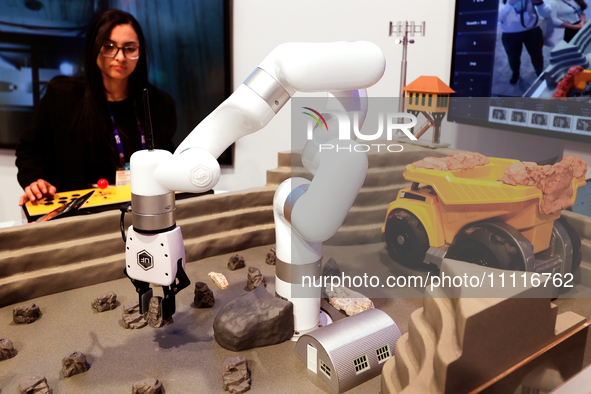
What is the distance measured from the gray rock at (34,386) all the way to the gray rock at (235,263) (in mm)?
646

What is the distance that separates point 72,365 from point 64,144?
1184 mm

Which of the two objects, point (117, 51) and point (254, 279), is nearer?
point (254, 279)

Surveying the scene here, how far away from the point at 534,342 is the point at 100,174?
168cm

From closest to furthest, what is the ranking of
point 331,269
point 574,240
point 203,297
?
1. point 574,240
2. point 203,297
3. point 331,269

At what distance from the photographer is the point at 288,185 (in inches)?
42.9

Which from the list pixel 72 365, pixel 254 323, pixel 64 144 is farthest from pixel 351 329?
pixel 64 144

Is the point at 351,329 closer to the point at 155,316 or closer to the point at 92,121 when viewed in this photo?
the point at 155,316

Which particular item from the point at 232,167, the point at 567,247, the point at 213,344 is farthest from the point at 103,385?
the point at 232,167

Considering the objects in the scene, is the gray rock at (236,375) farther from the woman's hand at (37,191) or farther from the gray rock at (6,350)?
the woman's hand at (37,191)

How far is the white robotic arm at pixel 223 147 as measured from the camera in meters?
0.87

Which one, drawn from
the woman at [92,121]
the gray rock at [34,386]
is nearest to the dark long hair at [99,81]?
the woman at [92,121]

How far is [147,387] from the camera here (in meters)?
0.90

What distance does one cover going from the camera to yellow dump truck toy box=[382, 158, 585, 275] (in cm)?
106

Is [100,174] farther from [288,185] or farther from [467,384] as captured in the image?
[467,384]
